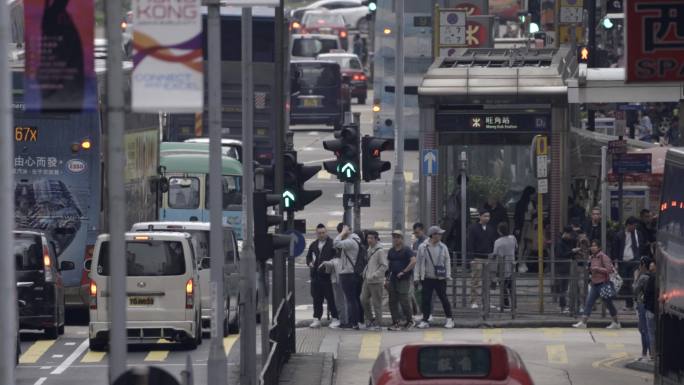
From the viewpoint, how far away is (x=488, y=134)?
3247 cm

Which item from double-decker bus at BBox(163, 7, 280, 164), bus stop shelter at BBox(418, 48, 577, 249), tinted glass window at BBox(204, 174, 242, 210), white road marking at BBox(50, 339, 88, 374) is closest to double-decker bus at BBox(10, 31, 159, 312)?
white road marking at BBox(50, 339, 88, 374)

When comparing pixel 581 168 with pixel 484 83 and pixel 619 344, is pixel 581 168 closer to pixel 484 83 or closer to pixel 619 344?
pixel 484 83

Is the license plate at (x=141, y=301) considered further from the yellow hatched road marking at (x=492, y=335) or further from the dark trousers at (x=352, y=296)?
the yellow hatched road marking at (x=492, y=335)

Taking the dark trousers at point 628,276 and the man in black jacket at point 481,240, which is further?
the man in black jacket at point 481,240

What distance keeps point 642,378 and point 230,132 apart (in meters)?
25.3

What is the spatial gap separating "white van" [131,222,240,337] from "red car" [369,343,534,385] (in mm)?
10954

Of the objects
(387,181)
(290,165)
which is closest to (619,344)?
(290,165)

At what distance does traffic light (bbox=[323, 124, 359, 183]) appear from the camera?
27.0 metres

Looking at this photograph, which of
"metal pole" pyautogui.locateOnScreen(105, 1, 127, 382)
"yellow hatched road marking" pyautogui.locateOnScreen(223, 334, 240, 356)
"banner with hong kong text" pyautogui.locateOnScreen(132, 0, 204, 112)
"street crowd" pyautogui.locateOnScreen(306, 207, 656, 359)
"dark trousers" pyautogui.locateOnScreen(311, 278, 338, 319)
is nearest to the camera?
"metal pole" pyautogui.locateOnScreen(105, 1, 127, 382)

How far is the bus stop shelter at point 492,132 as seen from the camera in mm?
32250

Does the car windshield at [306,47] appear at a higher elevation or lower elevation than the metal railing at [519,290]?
higher

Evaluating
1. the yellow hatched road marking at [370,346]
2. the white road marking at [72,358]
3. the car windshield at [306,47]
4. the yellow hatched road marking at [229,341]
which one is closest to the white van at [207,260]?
the yellow hatched road marking at [229,341]

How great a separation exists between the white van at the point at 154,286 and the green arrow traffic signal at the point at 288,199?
2.13 meters

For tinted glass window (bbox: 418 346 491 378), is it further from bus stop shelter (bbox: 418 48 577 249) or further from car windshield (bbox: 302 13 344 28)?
car windshield (bbox: 302 13 344 28)
